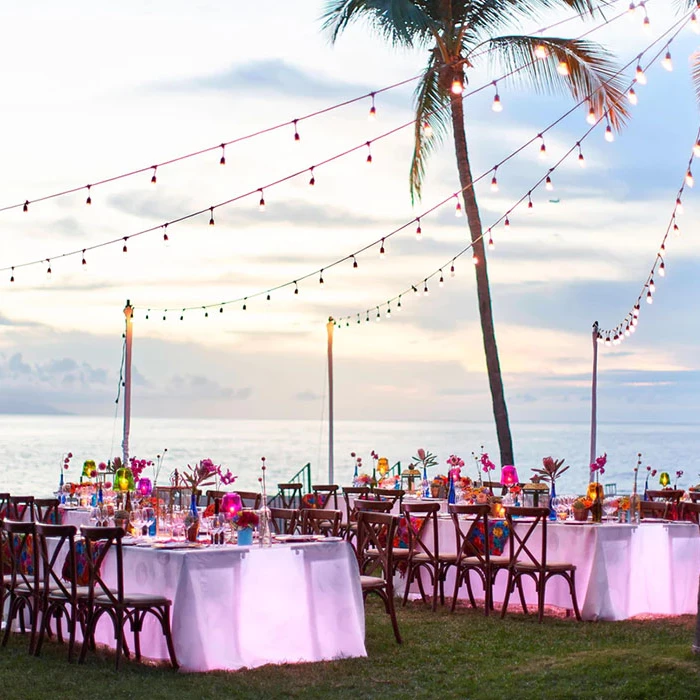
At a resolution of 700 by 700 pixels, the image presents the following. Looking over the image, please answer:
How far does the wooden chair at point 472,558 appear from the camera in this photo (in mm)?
10148

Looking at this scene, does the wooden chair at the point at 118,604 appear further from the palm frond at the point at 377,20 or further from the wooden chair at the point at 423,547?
the palm frond at the point at 377,20

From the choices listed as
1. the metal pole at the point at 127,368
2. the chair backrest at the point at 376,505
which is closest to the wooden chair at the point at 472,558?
the chair backrest at the point at 376,505

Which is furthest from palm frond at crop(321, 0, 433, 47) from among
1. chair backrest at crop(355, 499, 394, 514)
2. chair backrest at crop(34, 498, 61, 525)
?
chair backrest at crop(34, 498, 61, 525)

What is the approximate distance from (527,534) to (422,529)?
4.56 ft

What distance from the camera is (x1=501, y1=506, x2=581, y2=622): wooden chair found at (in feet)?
32.3

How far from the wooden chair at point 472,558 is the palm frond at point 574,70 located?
695 cm

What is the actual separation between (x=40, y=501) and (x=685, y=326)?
19973 mm

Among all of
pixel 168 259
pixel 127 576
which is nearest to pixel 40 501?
pixel 127 576

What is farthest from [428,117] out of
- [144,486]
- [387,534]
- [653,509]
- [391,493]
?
[387,534]

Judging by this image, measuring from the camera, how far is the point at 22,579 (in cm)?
915

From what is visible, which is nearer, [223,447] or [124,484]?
[124,484]

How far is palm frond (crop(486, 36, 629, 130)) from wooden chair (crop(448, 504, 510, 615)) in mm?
6954

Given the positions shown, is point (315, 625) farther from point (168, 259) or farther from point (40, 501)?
point (168, 259)

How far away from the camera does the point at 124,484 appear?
33.3ft
